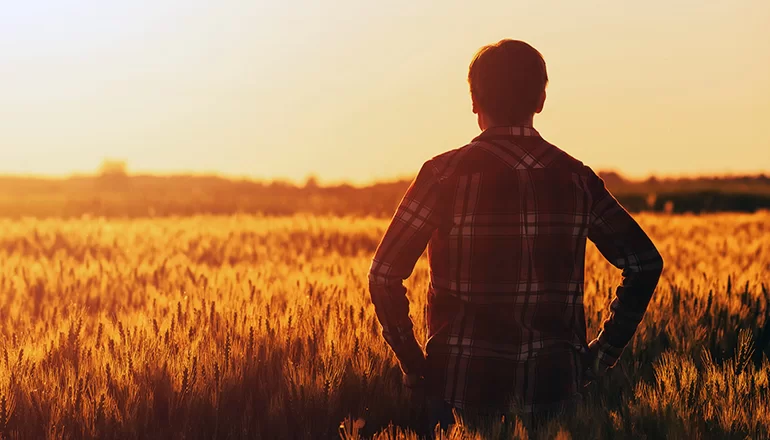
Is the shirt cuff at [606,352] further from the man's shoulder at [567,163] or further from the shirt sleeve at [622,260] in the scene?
the man's shoulder at [567,163]

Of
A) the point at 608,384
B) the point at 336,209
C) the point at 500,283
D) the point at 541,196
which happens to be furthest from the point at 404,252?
the point at 336,209

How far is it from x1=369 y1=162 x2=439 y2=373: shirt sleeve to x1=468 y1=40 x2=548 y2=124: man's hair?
13.0 inches

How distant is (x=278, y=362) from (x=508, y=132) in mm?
1589

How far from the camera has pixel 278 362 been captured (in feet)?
11.5

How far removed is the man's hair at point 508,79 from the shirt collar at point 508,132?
0.03 m

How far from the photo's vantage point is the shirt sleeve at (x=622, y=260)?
9.16 ft

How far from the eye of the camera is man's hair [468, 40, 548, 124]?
261cm

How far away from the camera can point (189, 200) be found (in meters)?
22.8

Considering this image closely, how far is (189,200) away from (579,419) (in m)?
21.5

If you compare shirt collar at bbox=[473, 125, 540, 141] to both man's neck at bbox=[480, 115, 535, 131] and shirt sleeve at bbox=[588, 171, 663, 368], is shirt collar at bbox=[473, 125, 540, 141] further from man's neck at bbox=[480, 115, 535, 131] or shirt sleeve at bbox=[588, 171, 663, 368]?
shirt sleeve at bbox=[588, 171, 663, 368]

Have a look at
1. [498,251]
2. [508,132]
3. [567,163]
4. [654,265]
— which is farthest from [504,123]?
[654,265]

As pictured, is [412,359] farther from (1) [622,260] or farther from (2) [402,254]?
(1) [622,260]

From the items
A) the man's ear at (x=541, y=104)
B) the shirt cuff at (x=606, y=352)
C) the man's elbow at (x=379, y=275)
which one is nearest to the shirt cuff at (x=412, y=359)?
the man's elbow at (x=379, y=275)

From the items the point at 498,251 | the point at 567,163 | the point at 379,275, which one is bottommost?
the point at 379,275
